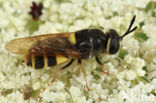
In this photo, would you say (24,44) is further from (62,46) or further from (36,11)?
(36,11)

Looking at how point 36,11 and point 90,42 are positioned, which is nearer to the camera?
point 90,42

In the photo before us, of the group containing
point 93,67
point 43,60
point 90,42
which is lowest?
point 93,67

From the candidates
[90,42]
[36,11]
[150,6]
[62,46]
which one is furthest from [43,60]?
[150,6]

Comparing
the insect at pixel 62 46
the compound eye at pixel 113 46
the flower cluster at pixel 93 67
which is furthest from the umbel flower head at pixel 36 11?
the compound eye at pixel 113 46

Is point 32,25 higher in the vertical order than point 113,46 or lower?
lower

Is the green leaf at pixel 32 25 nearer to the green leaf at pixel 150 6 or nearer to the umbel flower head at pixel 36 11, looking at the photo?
the umbel flower head at pixel 36 11

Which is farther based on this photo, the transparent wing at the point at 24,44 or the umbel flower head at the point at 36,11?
the umbel flower head at the point at 36,11

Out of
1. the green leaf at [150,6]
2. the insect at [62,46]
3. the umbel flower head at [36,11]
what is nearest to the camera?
the insect at [62,46]
